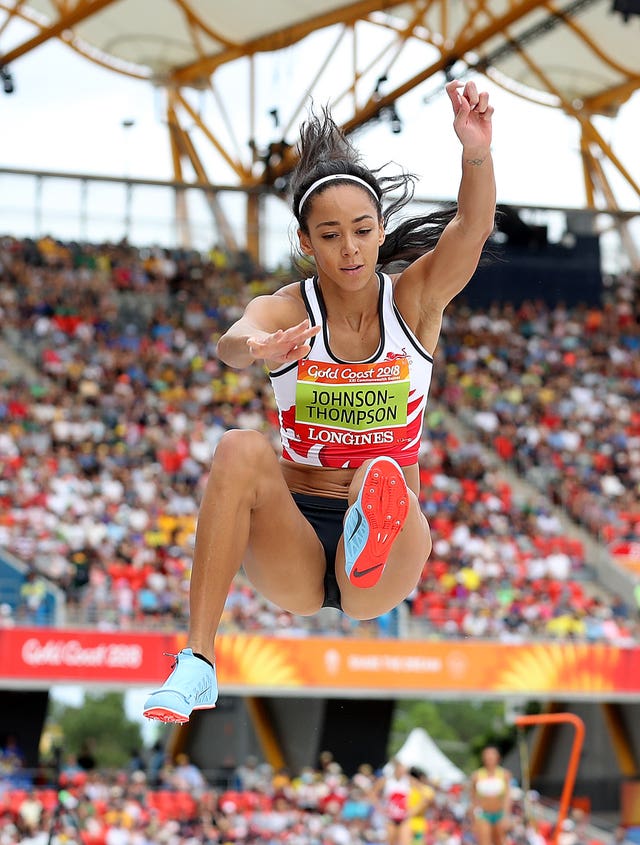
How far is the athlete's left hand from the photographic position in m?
4.18

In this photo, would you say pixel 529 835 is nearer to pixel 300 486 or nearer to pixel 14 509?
pixel 14 509

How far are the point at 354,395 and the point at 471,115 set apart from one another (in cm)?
97

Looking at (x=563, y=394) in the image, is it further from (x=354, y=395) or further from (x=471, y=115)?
(x=471, y=115)

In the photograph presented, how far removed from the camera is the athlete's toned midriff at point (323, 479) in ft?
15.4

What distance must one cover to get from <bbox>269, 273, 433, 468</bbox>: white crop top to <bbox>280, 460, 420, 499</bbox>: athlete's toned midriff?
77 millimetres

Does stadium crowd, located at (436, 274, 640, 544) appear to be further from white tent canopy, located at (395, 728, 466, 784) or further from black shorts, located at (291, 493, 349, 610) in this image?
black shorts, located at (291, 493, 349, 610)

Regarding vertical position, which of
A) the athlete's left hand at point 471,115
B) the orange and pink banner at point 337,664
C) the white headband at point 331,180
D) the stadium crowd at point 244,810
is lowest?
the stadium crowd at point 244,810

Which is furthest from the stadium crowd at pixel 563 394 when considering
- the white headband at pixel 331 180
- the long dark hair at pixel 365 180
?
the white headband at pixel 331 180

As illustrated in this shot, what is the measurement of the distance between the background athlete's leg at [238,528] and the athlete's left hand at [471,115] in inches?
45.4

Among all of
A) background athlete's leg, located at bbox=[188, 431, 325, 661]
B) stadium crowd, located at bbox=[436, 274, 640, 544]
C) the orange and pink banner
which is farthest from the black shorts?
stadium crowd, located at bbox=[436, 274, 640, 544]

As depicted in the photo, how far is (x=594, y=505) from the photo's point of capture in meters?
18.7

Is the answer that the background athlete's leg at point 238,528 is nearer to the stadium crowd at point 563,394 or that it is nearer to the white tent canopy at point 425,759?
the white tent canopy at point 425,759

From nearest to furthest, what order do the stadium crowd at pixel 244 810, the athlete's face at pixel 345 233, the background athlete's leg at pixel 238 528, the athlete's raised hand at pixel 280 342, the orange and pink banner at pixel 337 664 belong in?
the athlete's raised hand at pixel 280 342 → the background athlete's leg at pixel 238 528 → the athlete's face at pixel 345 233 → the stadium crowd at pixel 244 810 → the orange and pink banner at pixel 337 664

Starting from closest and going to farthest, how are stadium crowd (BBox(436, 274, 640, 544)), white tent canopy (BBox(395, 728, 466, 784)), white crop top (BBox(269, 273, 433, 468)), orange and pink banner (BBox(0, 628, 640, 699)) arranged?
1. white crop top (BBox(269, 273, 433, 468))
2. orange and pink banner (BBox(0, 628, 640, 699))
3. white tent canopy (BBox(395, 728, 466, 784))
4. stadium crowd (BBox(436, 274, 640, 544))
